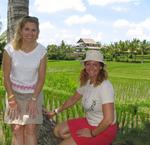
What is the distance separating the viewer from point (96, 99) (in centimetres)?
529

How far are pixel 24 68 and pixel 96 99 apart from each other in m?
0.89

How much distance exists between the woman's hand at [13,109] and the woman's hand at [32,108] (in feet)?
0.44

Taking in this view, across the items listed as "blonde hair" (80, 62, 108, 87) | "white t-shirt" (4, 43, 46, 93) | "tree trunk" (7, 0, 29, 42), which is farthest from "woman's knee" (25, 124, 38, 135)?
"tree trunk" (7, 0, 29, 42)

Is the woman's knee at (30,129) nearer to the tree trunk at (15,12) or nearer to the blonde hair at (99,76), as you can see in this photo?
the blonde hair at (99,76)

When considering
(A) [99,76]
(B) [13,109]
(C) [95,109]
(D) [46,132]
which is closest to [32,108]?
(B) [13,109]

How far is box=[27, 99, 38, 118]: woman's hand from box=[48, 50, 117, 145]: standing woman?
0.49 metres

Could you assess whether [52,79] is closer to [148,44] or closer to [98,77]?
[98,77]

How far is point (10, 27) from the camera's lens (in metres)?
7.23

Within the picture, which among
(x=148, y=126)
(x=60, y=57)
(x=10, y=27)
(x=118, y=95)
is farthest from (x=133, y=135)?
(x=60, y=57)

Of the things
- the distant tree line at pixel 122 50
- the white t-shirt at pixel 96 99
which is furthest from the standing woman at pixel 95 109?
the distant tree line at pixel 122 50

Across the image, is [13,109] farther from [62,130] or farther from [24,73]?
[62,130]

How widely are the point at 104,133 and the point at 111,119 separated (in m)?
0.24

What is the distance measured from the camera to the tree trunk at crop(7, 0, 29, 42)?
7.20m

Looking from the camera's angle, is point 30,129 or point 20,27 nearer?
point 20,27
